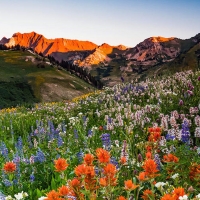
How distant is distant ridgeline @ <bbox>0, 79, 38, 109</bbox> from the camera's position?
76369mm

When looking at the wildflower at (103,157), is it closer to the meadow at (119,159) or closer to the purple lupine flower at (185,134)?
the meadow at (119,159)

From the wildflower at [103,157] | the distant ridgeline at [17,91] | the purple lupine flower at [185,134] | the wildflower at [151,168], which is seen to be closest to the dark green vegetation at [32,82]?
the distant ridgeline at [17,91]

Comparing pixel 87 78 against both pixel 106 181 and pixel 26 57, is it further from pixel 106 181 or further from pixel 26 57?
pixel 106 181

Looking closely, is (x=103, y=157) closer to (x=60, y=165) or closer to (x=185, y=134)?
(x=60, y=165)

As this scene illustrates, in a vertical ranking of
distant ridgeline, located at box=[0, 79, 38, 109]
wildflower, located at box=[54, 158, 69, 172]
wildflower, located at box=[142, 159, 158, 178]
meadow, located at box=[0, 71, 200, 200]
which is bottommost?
distant ridgeline, located at box=[0, 79, 38, 109]

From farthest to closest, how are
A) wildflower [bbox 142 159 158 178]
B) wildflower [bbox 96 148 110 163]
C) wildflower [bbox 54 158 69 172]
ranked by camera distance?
wildflower [bbox 54 158 69 172] → wildflower [bbox 96 148 110 163] → wildflower [bbox 142 159 158 178]

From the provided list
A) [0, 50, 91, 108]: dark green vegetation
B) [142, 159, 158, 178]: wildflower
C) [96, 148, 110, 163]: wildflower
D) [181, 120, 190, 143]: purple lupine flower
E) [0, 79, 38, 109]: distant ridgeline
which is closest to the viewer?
[142, 159, 158, 178]: wildflower

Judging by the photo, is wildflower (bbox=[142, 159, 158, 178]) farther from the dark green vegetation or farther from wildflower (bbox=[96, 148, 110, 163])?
the dark green vegetation

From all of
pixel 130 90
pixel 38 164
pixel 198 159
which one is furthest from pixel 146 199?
pixel 130 90

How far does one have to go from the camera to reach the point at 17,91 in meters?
85.4

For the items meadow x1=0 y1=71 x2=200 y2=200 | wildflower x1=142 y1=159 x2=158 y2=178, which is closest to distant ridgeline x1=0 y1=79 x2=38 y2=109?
meadow x1=0 y1=71 x2=200 y2=200

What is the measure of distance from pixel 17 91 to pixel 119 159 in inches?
3321

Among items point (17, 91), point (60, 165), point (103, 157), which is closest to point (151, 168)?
point (103, 157)

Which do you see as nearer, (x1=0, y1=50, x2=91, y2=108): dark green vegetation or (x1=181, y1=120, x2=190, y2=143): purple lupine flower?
(x1=181, y1=120, x2=190, y2=143): purple lupine flower
